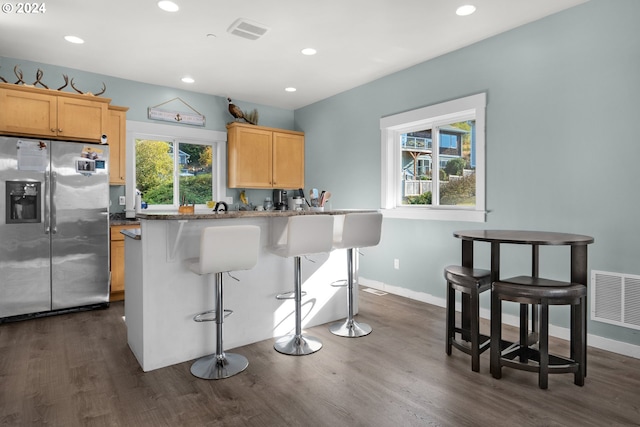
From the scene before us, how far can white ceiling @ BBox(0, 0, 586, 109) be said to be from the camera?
3068mm

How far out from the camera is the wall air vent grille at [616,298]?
2.77m

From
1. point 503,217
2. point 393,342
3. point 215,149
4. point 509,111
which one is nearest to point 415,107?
point 509,111

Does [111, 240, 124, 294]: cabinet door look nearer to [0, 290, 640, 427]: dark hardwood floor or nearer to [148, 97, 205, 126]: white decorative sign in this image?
[0, 290, 640, 427]: dark hardwood floor

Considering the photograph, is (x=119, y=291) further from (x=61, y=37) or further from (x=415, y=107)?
(x=415, y=107)

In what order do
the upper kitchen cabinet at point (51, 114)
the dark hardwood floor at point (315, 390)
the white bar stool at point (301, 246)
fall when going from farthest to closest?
the upper kitchen cabinet at point (51, 114) < the white bar stool at point (301, 246) < the dark hardwood floor at point (315, 390)

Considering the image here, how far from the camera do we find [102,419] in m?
1.98

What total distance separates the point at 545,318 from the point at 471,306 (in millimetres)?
425

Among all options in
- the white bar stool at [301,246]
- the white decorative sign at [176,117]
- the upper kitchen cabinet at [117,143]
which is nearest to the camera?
the white bar stool at [301,246]

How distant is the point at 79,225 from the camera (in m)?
3.90

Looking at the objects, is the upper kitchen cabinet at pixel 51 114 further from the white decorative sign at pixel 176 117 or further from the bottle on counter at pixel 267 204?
the bottle on counter at pixel 267 204

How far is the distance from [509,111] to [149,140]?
440 cm

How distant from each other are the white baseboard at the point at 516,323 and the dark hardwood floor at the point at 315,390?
80 mm

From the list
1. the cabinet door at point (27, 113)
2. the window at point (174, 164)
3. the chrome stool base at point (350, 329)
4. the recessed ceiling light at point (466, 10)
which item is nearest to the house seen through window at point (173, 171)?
the window at point (174, 164)

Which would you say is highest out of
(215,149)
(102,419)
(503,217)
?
(215,149)
